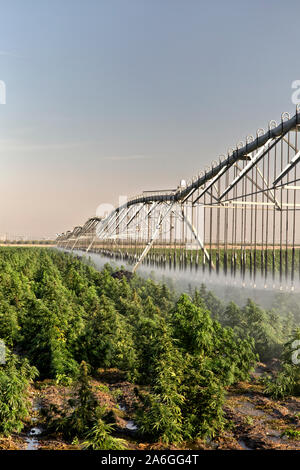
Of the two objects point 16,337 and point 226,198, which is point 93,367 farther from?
point 226,198

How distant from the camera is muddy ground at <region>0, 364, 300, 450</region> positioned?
10060 millimetres

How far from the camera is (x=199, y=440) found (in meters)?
10.2

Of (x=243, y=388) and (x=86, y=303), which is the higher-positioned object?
(x=86, y=303)

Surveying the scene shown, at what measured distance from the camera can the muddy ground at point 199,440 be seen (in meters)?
10.1

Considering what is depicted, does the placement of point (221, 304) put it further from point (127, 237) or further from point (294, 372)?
point (127, 237)

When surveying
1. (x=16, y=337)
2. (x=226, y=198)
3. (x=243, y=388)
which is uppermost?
(x=226, y=198)

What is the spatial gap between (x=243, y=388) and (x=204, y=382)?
4.45 metres

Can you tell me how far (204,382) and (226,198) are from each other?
49.4 feet

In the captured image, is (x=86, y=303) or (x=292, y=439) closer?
(x=292, y=439)

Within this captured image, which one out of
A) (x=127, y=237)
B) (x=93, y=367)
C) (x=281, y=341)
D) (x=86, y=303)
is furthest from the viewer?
(x=127, y=237)

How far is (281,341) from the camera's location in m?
19.1

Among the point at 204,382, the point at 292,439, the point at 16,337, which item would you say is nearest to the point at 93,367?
the point at 16,337

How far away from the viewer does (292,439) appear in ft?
36.2
